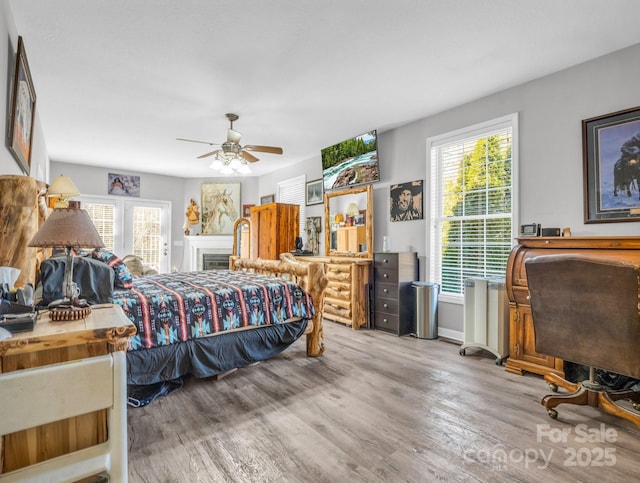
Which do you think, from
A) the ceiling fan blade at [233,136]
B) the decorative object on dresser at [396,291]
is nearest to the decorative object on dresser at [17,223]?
the ceiling fan blade at [233,136]

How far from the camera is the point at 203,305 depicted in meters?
2.54

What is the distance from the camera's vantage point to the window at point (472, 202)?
3508 mm

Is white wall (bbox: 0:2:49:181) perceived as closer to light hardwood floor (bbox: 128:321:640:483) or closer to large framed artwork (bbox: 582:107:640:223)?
light hardwood floor (bbox: 128:321:640:483)

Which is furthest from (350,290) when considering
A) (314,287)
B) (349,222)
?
(314,287)

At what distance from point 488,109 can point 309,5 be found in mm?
2330

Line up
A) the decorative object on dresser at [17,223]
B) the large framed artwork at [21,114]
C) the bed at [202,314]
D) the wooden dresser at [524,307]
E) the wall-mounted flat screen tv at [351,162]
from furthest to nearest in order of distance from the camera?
the wall-mounted flat screen tv at [351,162] → the wooden dresser at [524,307] → the large framed artwork at [21,114] → the bed at [202,314] → the decorative object on dresser at [17,223]

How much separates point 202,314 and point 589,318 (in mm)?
2478

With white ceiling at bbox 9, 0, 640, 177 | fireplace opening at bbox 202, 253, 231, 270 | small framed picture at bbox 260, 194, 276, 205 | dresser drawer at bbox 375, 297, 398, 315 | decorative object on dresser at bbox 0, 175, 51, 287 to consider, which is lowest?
dresser drawer at bbox 375, 297, 398, 315

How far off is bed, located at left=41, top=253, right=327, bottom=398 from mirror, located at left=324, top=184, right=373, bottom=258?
167 centimetres

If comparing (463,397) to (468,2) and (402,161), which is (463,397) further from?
(402,161)

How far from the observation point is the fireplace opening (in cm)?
739

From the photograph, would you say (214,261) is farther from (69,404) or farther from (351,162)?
(69,404)

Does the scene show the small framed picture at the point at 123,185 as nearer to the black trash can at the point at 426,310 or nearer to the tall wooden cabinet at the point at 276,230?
the tall wooden cabinet at the point at 276,230

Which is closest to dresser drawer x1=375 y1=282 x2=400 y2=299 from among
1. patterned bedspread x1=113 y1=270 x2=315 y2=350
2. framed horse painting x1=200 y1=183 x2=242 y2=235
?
patterned bedspread x1=113 y1=270 x2=315 y2=350
